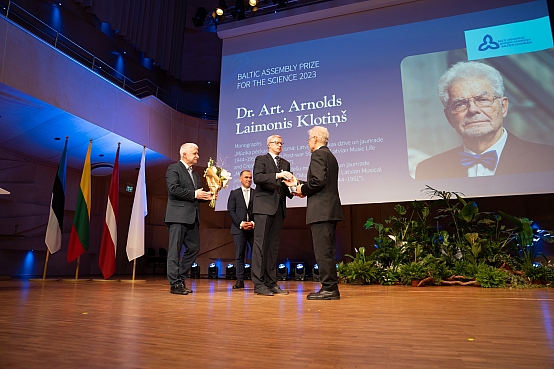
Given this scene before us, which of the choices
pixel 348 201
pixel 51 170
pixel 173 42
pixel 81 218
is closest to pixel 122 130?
pixel 81 218

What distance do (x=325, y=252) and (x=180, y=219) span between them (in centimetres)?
132

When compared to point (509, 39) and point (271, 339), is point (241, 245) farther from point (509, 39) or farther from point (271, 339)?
point (509, 39)

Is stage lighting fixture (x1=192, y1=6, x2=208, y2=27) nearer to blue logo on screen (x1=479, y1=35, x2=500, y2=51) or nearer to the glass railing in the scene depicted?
the glass railing

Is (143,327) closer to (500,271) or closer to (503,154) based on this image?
(500,271)

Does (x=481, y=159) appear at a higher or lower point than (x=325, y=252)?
higher

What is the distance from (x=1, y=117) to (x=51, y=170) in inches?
103

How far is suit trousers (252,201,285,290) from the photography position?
3.60 m

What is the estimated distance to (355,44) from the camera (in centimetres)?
721

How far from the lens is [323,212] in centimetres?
319

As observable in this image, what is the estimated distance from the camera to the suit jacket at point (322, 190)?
10.5ft

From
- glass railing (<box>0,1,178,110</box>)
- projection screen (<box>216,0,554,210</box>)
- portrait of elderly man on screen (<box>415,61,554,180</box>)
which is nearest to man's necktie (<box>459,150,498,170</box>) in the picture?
portrait of elderly man on screen (<box>415,61,554,180</box>)

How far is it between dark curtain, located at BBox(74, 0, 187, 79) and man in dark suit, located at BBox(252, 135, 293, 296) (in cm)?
654

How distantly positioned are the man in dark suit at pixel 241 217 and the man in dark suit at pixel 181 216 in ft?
4.22

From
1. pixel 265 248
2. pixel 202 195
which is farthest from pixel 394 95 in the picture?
pixel 202 195
